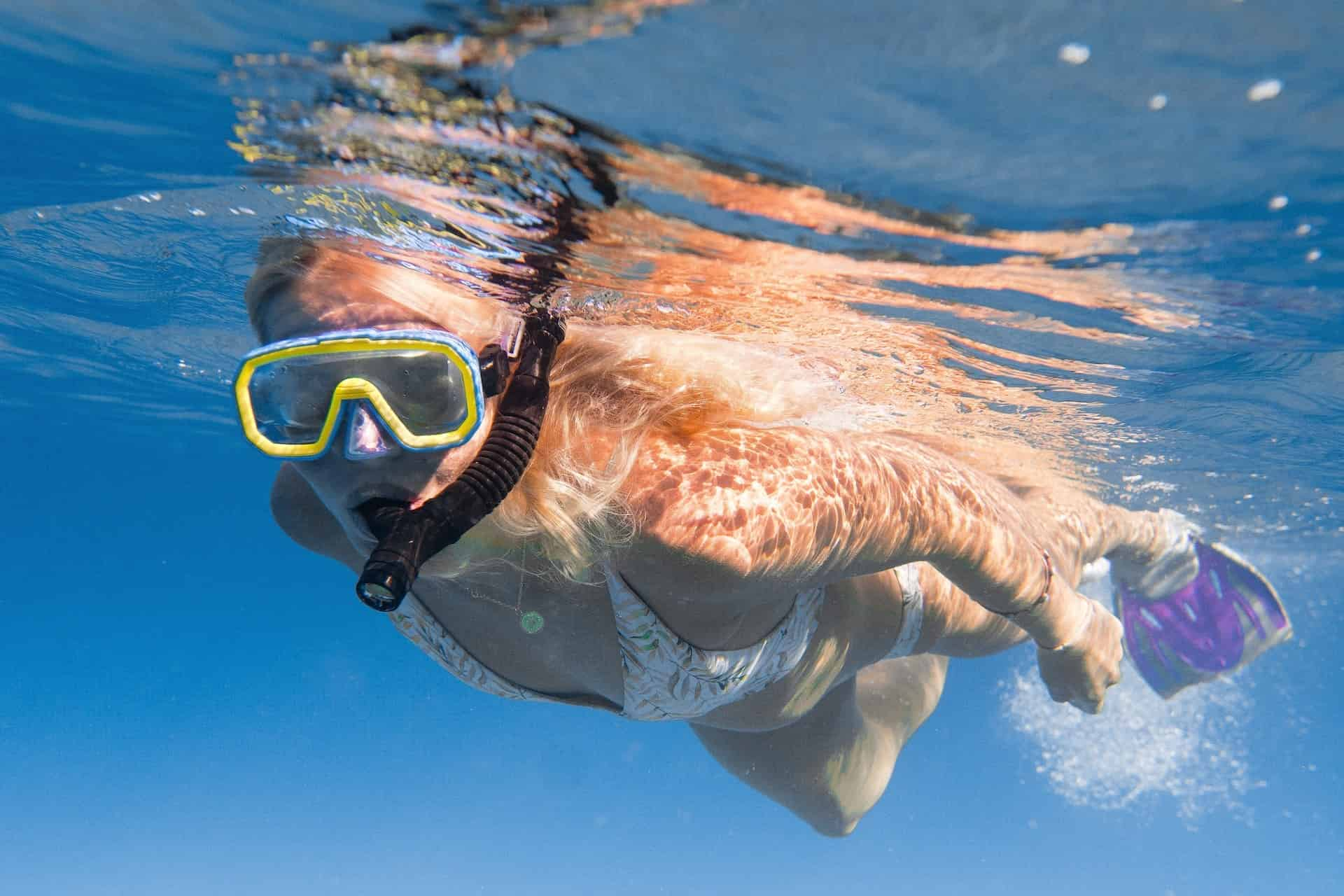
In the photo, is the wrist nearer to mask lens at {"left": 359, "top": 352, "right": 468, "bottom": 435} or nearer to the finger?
the finger

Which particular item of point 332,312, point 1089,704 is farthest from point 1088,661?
point 332,312

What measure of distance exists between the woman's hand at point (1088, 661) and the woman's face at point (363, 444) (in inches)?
155

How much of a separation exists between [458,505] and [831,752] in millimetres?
4728

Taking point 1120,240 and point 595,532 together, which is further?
point 1120,240

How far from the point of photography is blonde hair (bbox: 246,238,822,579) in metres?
3.00

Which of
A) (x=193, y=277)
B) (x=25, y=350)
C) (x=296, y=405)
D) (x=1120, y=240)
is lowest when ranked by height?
(x=25, y=350)

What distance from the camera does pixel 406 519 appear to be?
2.67 meters

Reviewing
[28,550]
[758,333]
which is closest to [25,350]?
[758,333]

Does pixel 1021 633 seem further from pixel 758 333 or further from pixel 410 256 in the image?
pixel 410 256

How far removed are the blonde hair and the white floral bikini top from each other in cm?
39

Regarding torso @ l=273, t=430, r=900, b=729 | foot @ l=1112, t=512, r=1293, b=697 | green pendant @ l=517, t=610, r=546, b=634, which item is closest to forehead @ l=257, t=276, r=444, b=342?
torso @ l=273, t=430, r=900, b=729

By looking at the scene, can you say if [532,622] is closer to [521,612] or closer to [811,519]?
[521,612]

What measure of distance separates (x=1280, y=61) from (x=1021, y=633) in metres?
4.31

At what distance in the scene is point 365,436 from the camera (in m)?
2.69
